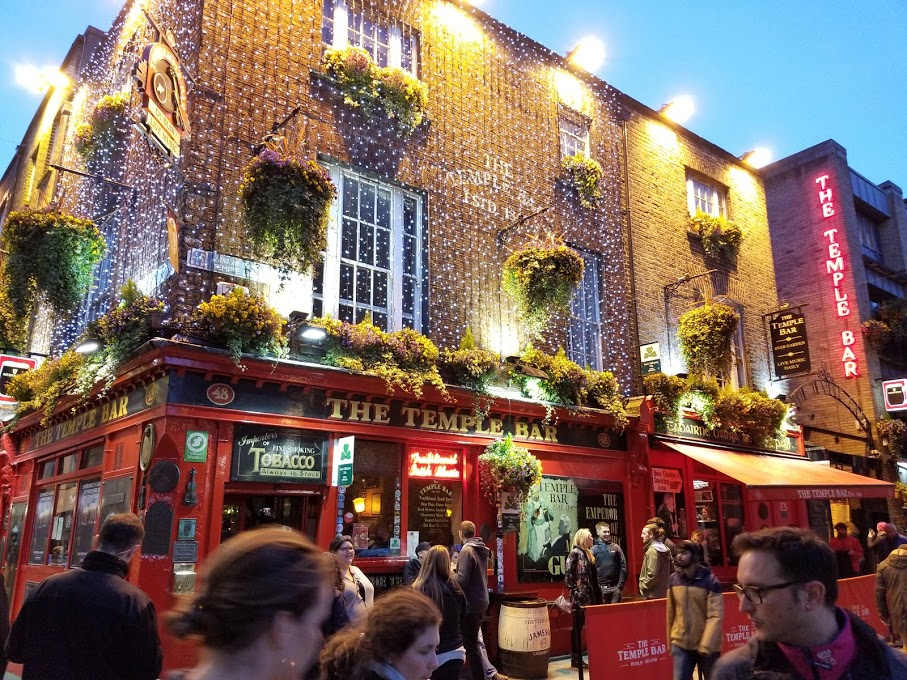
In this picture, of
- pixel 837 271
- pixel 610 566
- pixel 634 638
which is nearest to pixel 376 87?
pixel 610 566

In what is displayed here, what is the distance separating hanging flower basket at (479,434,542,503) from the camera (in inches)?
430

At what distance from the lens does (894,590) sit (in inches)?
350

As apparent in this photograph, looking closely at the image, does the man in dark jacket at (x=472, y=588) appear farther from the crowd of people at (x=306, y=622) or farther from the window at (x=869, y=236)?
the window at (x=869, y=236)

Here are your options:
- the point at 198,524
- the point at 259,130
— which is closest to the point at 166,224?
the point at 259,130

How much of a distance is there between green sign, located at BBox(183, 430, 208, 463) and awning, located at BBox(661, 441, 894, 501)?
868cm

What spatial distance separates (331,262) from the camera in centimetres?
1093

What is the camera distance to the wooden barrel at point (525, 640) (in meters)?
9.45

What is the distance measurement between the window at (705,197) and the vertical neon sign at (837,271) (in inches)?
223

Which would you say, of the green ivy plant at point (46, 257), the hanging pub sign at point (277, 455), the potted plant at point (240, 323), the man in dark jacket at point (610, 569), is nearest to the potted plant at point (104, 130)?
the green ivy plant at point (46, 257)

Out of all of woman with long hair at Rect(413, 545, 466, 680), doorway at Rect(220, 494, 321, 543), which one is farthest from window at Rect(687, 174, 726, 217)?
woman with long hair at Rect(413, 545, 466, 680)

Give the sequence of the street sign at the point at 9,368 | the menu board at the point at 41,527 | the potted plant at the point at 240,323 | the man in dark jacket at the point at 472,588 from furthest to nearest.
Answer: the street sign at the point at 9,368 < the menu board at the point at 41,527 < the potted plant at the point at 240,323 < the man in dark jacket at the point at 472,588

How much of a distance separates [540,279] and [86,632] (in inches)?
376

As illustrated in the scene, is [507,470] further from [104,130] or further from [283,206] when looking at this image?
[104,130]

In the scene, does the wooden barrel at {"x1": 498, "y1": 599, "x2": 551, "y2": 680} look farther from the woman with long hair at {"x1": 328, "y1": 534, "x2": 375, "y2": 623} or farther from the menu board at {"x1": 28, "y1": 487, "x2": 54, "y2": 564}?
the menu board at {"x1": 28, "y1": 487, "x2": 54, "y2": 564}
